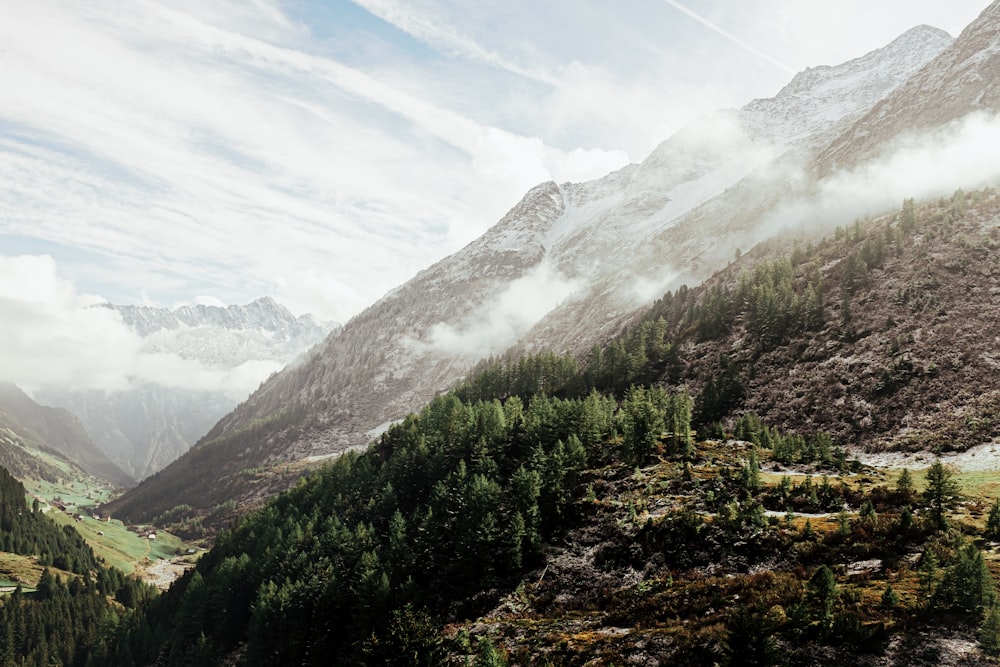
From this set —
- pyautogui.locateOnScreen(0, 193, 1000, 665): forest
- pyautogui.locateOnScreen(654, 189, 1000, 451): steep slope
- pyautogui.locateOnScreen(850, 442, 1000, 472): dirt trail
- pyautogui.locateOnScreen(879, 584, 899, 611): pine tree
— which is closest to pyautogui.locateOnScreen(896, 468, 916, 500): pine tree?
pyautogui.locateOnScreen(0, 193, 1000, 665): forest

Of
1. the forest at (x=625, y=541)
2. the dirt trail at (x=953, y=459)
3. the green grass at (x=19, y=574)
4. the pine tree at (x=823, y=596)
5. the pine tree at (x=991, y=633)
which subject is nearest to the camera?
the pine tree at (x=991, y=633)

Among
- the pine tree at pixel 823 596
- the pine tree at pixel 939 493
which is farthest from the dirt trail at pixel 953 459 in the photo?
A: the pine tree at pixel 823 596

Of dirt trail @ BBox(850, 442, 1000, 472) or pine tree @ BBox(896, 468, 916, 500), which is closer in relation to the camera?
pine tree @ BBox(896, 468, 916, 500)

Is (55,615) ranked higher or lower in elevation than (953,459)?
lower

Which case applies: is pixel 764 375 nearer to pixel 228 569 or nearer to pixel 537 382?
pixel 537 382

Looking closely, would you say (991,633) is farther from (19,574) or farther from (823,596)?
(19,574)

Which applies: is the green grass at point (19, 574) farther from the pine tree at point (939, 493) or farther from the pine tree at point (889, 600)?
the pine tree at point (939, 493)

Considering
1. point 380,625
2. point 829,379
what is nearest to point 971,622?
point 380,625

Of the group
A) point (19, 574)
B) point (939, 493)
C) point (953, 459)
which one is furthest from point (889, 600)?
point (19, 574)

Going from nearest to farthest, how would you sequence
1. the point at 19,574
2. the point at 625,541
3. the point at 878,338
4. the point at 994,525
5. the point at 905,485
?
the point at 994,525
the point at 905,485
the point at 625,541
the point at 878,338
the point at 19,574

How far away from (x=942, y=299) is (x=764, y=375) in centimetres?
3901

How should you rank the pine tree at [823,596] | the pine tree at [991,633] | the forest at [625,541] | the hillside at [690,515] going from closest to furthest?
1. the pine tree at [991,633]
2. the pine tree at [823,596]
3. the forest at [625,541]
4. the hillside at [690,515]

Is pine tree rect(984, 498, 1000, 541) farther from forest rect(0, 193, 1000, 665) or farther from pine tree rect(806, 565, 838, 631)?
pine tree rect(806, 565, 838, 631)

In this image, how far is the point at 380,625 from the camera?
72812 millimetres
